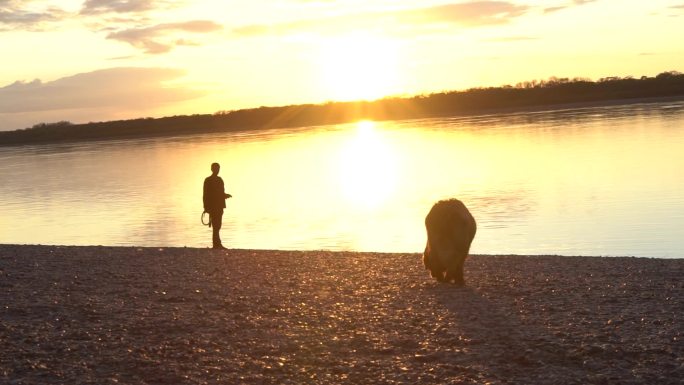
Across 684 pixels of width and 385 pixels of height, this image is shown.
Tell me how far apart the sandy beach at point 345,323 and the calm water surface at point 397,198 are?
607 centimetres

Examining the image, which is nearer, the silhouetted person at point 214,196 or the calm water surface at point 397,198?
the silhouetted person at point 214,196

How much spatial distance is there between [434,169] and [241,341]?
1339 inches

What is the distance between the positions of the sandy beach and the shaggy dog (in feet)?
0.97

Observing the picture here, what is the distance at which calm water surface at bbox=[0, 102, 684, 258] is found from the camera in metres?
20.2

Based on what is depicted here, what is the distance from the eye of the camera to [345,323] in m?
8.70

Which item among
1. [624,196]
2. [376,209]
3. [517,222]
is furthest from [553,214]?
[376,209]

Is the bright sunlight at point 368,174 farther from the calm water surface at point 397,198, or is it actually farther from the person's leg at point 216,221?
the person's leg at point 216,221

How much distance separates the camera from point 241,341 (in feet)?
26.4

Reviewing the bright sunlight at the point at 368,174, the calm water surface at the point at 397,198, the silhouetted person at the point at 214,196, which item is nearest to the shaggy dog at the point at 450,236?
the silhouetted person at the point at 214,196

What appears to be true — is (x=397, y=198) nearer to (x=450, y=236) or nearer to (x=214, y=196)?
(x=214, y=196)

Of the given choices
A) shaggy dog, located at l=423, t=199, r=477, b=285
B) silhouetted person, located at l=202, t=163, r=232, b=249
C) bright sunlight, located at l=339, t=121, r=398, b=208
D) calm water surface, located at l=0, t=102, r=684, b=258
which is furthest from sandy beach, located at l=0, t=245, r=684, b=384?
bright sunlight, located at l=339, t=121, r=398, b=208

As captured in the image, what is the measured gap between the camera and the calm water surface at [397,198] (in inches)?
797

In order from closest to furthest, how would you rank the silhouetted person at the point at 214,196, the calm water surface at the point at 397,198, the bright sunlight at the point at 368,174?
the silhouetted person at the point at 214,196 < the calm water surface at the point at 397,198 < the bright sunlight at the point at 368,174

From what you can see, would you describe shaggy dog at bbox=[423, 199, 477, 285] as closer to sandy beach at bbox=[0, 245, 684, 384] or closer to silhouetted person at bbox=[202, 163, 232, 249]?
sandy beach at bbox=[0, 245, 684, 384]
